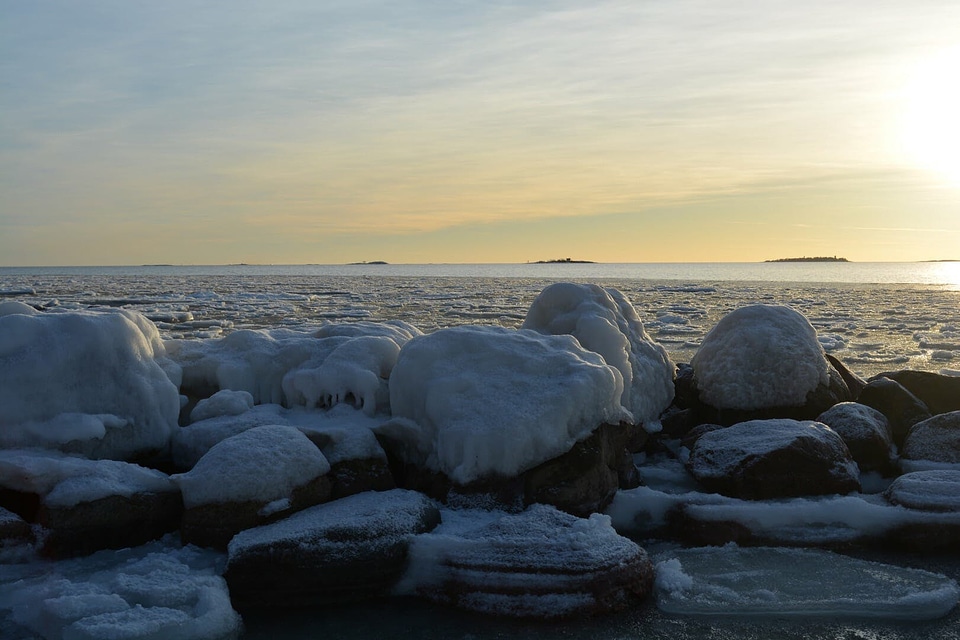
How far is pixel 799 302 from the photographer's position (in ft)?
83.3

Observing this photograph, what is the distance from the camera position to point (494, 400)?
17.8ft

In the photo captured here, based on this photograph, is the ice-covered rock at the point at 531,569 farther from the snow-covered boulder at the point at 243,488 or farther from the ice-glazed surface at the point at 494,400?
the snow-covered boulder at the point at 243,488

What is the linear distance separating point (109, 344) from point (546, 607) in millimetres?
3952

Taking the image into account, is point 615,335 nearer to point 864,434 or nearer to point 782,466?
point 782,466

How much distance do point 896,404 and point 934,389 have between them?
2.69 ft

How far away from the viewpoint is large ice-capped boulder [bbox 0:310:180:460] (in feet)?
17.9

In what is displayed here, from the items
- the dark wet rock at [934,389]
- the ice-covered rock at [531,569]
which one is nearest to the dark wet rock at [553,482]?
the ice-covered rock at [531,569]

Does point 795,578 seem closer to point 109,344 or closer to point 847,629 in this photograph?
Answer: point 847,629

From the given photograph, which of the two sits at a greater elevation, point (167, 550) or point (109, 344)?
point (109, 344)

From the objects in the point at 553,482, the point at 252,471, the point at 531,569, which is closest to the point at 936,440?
the point at 553,482

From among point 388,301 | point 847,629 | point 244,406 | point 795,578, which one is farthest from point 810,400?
point 388,301

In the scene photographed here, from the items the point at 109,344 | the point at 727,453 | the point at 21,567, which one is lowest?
the point at 21,567

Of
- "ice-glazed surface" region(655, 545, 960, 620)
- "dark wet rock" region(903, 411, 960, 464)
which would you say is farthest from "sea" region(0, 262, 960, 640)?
"dark wet rock" region(903, 411, 960, 464)

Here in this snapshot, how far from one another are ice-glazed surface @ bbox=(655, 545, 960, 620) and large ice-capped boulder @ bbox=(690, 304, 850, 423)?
2591mm
